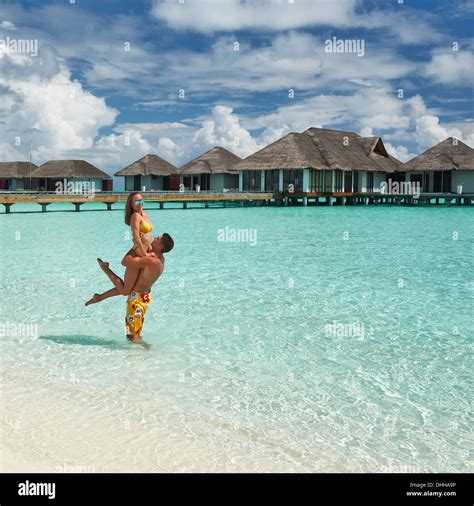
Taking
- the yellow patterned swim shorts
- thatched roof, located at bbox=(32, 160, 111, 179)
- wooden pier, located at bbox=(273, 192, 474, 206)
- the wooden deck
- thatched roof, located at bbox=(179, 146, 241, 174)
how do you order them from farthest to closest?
1. thatched roof, located at bbox=(32, 160, 111, 179)
2. thatched roof, located at bbox=(179, 146, 241, 174)
3. wooden pier, located at bbox=(273, 192, 474, 206)
4. the wooden deck
5. the yellow patterned swim shorts

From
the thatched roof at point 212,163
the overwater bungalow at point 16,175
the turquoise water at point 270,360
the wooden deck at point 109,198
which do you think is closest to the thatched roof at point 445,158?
the wooden deck at point 109,198

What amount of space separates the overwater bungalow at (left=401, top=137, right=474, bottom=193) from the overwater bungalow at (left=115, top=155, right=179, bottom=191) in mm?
19835

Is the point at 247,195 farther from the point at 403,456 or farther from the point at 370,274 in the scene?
the point at 403,456

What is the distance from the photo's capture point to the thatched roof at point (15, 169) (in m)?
57.5

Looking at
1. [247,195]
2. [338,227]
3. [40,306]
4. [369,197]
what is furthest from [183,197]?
[40,306]

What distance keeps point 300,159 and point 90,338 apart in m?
35.1

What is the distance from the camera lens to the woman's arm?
5961 mm

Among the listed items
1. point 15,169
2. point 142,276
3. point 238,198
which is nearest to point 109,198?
point 238,198

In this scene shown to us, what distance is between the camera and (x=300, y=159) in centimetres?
4097

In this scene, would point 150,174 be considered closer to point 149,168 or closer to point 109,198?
point 149,168

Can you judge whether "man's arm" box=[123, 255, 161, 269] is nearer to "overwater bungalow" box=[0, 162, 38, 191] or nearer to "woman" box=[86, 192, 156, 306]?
"woman" box=[86, 192, 156, 306]

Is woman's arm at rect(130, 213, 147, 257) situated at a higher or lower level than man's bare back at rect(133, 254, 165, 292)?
higher

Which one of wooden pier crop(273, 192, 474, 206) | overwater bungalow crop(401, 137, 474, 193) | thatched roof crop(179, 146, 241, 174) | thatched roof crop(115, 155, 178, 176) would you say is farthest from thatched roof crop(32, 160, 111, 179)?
overwater bungalow crop(401, 137, 474, 193)

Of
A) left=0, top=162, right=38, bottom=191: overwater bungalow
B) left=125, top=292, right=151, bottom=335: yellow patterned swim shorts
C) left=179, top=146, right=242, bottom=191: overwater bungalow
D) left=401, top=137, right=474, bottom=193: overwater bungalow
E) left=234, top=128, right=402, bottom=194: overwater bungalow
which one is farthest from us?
left=0, top=162, right=38, bottom=191: overwater bungalow
